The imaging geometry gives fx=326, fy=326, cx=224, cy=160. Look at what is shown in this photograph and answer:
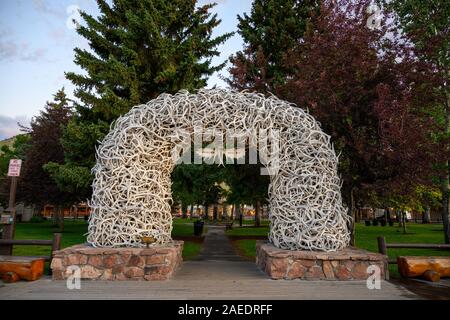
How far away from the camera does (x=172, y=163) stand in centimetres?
746

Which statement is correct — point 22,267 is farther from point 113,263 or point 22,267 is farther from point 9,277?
point 113,263

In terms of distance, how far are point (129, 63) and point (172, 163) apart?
828 centimetres

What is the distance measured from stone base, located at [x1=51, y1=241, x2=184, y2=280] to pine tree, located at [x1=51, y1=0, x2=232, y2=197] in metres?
6.77

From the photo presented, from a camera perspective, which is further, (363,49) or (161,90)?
(161,90)

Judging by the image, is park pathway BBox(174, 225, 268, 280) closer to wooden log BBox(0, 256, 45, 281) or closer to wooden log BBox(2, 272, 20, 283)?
wooden log BBox(0, 256, 45, 281)

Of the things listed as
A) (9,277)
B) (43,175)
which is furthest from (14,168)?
(43,175)

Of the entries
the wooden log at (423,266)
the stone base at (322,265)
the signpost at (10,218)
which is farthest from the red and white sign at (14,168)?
the wooden log at (423,266)

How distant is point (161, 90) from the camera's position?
14.1 meters

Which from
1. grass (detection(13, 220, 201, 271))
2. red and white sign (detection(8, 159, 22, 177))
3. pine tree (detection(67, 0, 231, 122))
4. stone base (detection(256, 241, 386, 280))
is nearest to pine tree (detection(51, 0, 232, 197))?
pine tree (detection(67, 0, 231, 122))

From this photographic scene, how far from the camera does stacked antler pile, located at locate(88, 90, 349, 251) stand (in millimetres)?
6578

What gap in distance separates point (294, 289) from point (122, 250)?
10.7 feet

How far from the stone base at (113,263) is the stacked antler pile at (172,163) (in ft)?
1.23
